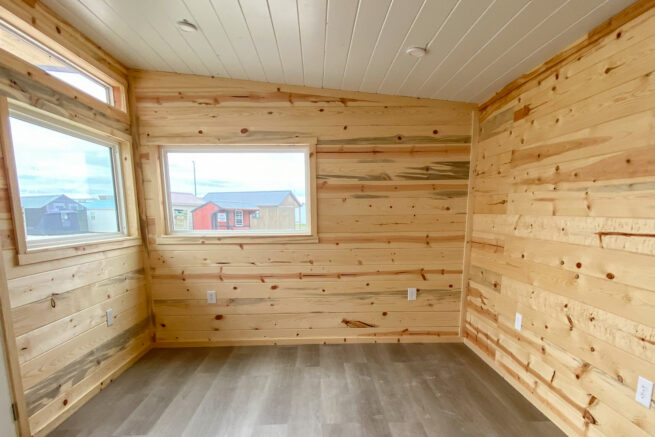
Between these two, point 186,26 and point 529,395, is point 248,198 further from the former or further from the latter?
point 529,395

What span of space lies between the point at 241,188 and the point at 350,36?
4.89ft

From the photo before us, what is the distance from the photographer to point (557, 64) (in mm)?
1443

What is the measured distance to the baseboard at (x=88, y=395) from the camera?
1396 millimetres

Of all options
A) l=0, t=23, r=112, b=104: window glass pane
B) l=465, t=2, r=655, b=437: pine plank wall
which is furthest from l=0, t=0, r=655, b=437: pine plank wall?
l=0, t=23, r=112, b=104: window glass pane

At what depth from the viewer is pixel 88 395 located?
5.41 ft

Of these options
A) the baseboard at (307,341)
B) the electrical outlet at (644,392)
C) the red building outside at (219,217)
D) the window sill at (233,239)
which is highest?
the red building outside at (219,217)

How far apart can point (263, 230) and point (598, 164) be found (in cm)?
232

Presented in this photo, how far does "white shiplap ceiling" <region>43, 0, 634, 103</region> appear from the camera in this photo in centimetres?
119

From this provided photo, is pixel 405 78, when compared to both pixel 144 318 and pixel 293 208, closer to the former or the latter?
pixel 293 208

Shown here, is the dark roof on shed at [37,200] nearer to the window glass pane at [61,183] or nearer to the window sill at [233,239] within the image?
the window glass pane at [61,183]

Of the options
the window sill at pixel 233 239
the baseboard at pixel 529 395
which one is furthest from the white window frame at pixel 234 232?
the baseboard at pixel 529 395

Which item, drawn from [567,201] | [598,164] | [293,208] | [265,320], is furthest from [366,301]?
[598,164]

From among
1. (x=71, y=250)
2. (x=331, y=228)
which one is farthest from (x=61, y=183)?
(x=331, y=228)

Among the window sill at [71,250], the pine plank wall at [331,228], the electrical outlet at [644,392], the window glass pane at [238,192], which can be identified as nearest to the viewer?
the electrical outlet at [644,392]
